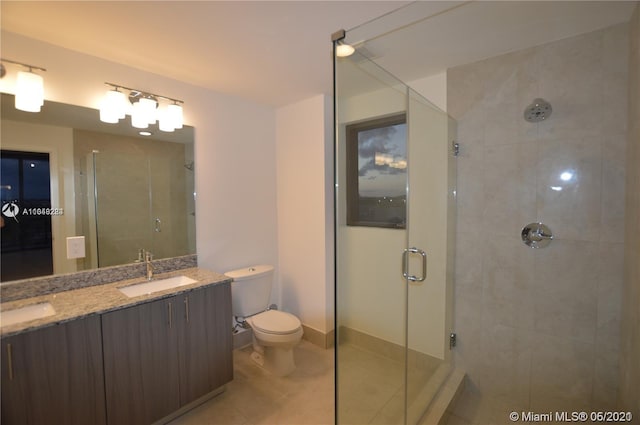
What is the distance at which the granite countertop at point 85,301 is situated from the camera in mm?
1340

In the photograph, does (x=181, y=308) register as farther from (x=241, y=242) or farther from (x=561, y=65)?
(x=561, y=65)

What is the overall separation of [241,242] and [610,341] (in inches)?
103

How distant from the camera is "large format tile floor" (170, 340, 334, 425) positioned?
1.84 m

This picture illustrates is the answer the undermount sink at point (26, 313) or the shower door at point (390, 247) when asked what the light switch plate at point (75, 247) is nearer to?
the undermount sink at point (26, 313)

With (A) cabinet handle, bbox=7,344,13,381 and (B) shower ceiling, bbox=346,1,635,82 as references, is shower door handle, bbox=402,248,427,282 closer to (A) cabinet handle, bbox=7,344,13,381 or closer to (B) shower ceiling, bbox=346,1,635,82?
(B) shower ceiling, bbox=346,1,635,82

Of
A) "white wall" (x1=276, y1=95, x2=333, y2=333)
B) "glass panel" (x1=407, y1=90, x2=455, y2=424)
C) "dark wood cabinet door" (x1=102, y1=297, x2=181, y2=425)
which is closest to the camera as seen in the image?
"dark wood cabinet door" (x1=102, y1=297, x2=181, y2=425)

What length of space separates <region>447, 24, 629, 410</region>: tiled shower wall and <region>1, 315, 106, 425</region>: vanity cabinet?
2.25m

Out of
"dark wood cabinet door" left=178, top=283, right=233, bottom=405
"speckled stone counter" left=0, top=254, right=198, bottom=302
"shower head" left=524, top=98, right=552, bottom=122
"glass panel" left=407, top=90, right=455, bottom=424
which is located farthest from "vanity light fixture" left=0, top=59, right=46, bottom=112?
"shower head" left=524, top=98, right=552, bottom=122

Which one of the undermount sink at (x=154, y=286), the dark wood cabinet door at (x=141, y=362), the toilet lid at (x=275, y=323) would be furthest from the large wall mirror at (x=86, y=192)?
the toilet lid at (x=275, y=323)

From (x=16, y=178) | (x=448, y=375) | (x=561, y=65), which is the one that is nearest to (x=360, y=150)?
(x=561, y=65)

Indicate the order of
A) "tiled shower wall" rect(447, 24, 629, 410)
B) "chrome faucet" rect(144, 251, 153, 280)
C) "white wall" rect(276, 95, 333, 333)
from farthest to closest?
"white wall" rect(276, 95, 333, 333), "chrome faucet" rect(144, 251, 153, 280), "tiled shower wall" rect(447, 24, 629, 410)

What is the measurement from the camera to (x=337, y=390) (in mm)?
1541

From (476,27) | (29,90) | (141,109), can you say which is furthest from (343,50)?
(29,90)

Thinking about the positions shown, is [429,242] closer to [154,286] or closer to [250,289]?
[250,289]
